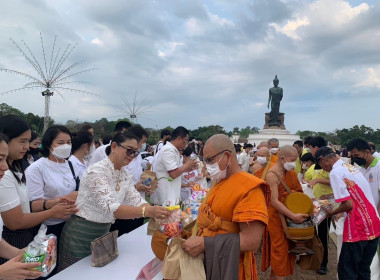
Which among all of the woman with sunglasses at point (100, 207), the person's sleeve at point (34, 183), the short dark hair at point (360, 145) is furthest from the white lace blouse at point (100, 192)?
the short dark hair at point (360, 145)

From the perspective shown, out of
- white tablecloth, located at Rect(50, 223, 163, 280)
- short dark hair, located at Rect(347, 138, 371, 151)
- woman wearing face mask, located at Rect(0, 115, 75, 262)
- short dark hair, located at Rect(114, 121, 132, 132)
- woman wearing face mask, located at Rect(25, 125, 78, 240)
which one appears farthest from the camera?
short dark hair, located at Rect(114, 121, 132, 132)

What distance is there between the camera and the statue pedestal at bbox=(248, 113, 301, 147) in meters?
25.8

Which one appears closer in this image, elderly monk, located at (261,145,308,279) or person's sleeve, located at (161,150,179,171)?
elderly monk, located at (261,145,308,279)

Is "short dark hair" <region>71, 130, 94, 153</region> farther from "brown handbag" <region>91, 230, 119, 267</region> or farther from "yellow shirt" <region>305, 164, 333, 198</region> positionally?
"yellow shirt" <region>305, 164, 333, 198</region>

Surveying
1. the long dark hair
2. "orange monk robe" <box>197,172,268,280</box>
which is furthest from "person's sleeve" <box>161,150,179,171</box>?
the long dark hair

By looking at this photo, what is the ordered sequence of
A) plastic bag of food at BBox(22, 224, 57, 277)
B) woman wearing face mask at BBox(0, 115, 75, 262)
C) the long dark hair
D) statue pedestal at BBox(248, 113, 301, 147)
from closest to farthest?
plastic bag of food at BBox(22, 224, 57, 277) < woman wearing face mask at BBox(0, 115, 75, 262) < the long dark hair < statue pedestal at BBox(248, 113, 301, 147)

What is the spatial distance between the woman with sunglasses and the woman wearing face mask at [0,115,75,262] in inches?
5.7

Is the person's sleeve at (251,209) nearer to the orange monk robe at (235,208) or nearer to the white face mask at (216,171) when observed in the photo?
the orange monk robe at (235,208)

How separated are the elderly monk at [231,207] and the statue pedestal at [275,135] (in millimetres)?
23750

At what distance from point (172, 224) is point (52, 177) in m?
1.43

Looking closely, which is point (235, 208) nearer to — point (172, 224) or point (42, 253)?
point (172, 224)

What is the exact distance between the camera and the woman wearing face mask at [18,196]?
203 centimetres

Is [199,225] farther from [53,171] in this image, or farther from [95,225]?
[53,171]

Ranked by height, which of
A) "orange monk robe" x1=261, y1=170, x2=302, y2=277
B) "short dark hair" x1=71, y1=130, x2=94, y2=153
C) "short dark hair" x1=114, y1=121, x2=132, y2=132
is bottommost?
"orange monk robe" x1=261, y1=170, x2=302, y2=277
